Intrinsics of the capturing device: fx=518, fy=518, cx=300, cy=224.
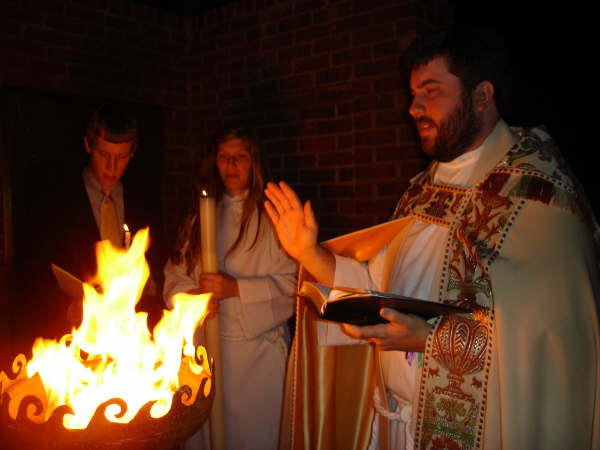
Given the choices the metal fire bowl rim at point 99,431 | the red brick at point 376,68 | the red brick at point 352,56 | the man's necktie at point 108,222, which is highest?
the red brick at point 352,56

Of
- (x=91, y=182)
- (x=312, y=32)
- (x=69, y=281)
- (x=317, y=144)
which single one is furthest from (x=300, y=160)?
(x=69, y=281)

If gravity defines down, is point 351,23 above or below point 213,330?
above

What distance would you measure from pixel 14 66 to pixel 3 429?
2.84 meters

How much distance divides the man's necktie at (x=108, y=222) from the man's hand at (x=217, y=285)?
2.34ft

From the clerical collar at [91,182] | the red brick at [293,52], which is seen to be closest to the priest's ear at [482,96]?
Answer: the red brick at [293,52]

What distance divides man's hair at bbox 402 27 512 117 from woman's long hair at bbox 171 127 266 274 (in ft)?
4.74

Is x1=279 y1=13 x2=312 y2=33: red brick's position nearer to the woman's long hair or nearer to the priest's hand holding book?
the woman's long hair

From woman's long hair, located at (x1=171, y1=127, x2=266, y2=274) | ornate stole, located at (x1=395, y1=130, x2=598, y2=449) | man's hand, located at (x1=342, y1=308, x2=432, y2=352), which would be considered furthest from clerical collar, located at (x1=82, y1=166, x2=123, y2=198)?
ornate stole, located at (x1=395, y1=130, x2=598, y2=449)

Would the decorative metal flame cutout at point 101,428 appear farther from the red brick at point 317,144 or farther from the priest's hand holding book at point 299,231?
the red brick at point 317,144

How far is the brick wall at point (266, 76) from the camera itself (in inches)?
130

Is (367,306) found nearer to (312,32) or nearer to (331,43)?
(331,43)

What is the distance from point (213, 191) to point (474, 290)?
1845 millimetres

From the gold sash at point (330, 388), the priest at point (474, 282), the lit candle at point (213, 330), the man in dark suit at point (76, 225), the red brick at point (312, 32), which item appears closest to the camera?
the priest at point (474, 282)

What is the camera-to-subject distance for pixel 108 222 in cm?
311
